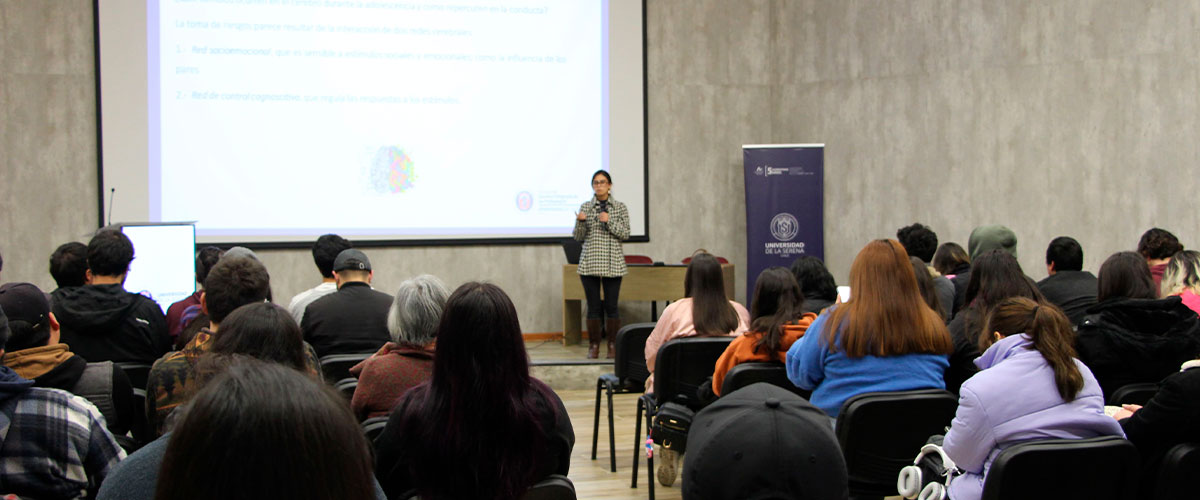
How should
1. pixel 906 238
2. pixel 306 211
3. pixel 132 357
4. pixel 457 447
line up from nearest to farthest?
pixel 457 447 < pixel 132 357 < pixel 906 238 < pixel 306 211

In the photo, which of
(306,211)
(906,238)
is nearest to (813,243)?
(906,238)

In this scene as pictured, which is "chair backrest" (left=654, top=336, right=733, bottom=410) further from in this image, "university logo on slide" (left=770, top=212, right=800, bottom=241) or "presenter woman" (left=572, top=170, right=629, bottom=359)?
"university logo on slide" (left=770, top=212, right=800, bottom=241)

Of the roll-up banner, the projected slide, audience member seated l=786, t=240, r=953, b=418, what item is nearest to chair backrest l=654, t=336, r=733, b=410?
audience member seated l=786, t=240, r=953, b=418

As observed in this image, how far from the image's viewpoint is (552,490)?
2.00 m

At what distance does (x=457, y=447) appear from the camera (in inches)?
71.2

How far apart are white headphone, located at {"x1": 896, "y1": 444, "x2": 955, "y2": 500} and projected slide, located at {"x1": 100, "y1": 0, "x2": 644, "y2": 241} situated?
5.99m

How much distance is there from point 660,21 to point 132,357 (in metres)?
6.36

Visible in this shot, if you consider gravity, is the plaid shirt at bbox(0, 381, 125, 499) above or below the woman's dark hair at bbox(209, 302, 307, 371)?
below

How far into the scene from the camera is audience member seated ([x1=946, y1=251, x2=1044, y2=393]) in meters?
3.06

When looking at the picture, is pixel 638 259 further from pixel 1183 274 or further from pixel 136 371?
pixel 136 371

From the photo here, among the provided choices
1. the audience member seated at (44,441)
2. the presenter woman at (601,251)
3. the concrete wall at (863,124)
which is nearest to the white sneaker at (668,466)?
the audience member seated at (44,441)

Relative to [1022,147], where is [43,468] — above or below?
below

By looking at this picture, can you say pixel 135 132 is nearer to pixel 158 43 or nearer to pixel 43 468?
pixel 158 43

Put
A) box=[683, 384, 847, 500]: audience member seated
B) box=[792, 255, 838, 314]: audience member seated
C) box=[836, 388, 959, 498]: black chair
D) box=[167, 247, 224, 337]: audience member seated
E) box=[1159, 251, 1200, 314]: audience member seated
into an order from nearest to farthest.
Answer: box=[683, 384, 847, 500]: audience member seated < box=[836, 388, 959, 498]: black chair < box=[1159, 251, 1200, 314]: audience member seated < box=[167, 247, 224, 337]: audience member seated < box=[792, 255, 838, 314]: audience member seated
